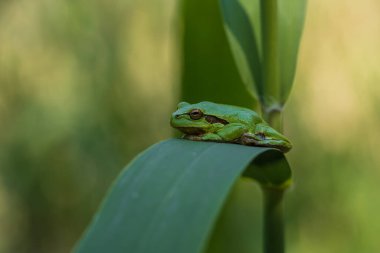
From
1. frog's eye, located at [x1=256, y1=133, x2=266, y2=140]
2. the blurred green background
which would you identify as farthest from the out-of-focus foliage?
frog's eye, located at [x1=256, y1=133, x2=266, y2=140]

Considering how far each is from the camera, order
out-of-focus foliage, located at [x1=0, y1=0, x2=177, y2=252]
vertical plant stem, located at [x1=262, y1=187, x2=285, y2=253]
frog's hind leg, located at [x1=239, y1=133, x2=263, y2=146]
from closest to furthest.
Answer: vertical plant stem, located at [x1=262, y1=187, x2=285, y2=253] < frog's hind leg, located at [x1=239, y1=133, x2=263, y2=146] < out-of-focus foliage, located at [x1=0, y1=0, x2=177, y2=252]

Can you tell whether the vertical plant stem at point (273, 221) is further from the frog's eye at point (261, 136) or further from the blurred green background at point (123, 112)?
the blurred green background at point (123, 112)

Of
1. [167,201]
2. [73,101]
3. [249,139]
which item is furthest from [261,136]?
Answer: [73,101]

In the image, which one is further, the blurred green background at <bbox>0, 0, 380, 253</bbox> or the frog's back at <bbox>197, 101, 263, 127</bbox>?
the blurred green background at <bbox>0, 0, 380, 253</bbox>

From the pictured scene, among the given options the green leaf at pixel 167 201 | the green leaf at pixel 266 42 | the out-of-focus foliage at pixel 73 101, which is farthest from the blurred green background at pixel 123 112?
the green leaf at pixel 167 201

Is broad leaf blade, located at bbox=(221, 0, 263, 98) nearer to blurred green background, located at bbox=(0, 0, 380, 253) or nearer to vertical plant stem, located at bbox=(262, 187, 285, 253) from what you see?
vertical plant stem, located at bbox=(262, 187, 285, 253)

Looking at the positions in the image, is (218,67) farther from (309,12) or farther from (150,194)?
(309,12)
